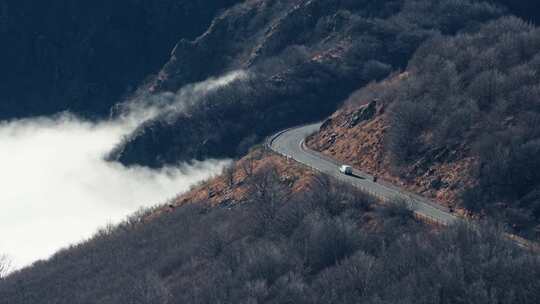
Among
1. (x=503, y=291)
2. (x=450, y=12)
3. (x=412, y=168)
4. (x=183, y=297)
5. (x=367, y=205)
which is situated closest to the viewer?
(x=503, y=291)

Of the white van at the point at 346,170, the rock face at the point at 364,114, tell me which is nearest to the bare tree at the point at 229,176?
the white van at the point at 346,170

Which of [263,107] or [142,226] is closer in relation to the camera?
[142,226]

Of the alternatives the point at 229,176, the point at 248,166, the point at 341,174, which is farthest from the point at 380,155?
the point at 229,176

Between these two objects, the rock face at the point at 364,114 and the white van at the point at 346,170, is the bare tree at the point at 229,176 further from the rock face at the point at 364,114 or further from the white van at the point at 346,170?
the rock face at the point at 364,114

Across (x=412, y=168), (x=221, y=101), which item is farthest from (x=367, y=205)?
(x=221, y=101)

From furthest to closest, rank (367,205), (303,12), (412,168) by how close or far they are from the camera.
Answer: (303,12) → (412,168) → (367,205)

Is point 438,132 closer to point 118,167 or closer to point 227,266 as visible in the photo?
point 227,266
